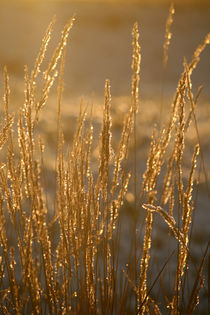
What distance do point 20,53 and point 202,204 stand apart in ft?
18.7

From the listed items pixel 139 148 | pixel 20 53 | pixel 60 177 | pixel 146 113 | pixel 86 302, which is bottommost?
pixel 86 302

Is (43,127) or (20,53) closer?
(43,127)

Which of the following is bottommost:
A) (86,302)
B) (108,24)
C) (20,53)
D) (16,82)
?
(86,302)

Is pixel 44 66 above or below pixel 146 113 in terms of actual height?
above

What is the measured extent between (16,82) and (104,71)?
5.91ft

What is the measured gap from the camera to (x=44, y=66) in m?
7.71

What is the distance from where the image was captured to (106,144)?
4.81ft

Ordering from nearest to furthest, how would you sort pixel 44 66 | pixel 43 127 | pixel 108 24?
pixel 43 127
pixel 44 66
pixel 108 24

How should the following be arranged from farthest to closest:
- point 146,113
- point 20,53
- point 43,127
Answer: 1. point 20,53
2. point 146,113
3. point 43,127

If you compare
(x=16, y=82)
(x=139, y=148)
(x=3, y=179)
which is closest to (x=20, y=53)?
(x=16, y=82)

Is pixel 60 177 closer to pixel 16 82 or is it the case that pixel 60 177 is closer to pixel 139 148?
pixel 139 148

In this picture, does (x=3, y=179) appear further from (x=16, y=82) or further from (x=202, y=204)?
(x=16, y=82)

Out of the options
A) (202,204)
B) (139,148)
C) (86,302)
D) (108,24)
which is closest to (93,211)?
(86,302)

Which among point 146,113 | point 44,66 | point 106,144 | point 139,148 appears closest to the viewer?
point 106,144
